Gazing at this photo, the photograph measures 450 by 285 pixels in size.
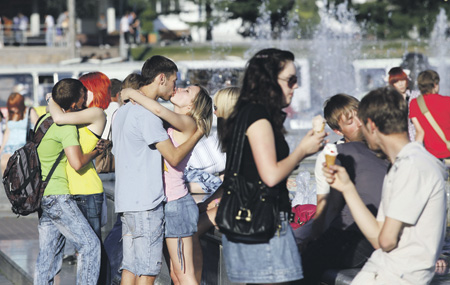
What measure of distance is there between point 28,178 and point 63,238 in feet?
1.87

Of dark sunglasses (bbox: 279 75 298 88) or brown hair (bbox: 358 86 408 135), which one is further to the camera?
dark sunglasses (bbox: 279 75 298 88)

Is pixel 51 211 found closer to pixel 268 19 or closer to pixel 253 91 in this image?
pixel 253 91

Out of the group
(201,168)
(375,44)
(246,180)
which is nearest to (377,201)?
(246,180)

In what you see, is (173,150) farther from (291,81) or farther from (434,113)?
(434,113)

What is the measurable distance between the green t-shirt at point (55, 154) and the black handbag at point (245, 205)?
2.01 m

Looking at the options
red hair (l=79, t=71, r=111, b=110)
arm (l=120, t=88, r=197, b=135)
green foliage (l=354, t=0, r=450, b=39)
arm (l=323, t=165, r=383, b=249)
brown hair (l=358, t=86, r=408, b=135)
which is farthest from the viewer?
green foliage (l=354, t=0, r=450, b=39)

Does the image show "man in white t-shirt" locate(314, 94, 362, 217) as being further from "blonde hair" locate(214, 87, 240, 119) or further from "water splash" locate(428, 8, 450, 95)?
"water splash" locate(428, 8, 450, 95)

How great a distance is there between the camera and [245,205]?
369 cm

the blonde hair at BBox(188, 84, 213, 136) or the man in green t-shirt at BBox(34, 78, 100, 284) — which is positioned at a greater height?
the blonde hair at BBox(188, 84, 213, 136)

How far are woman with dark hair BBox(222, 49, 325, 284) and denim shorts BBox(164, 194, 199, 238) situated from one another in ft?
3.78

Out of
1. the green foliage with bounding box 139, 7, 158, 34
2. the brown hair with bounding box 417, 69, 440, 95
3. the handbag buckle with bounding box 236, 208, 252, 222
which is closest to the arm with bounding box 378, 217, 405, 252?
the handbag buckle with bounding box 236, 208, 252, 222

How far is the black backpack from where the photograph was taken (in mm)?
5477

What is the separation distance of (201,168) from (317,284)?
10.2 ft

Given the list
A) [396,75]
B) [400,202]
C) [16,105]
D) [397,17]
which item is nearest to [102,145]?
[400,202]
